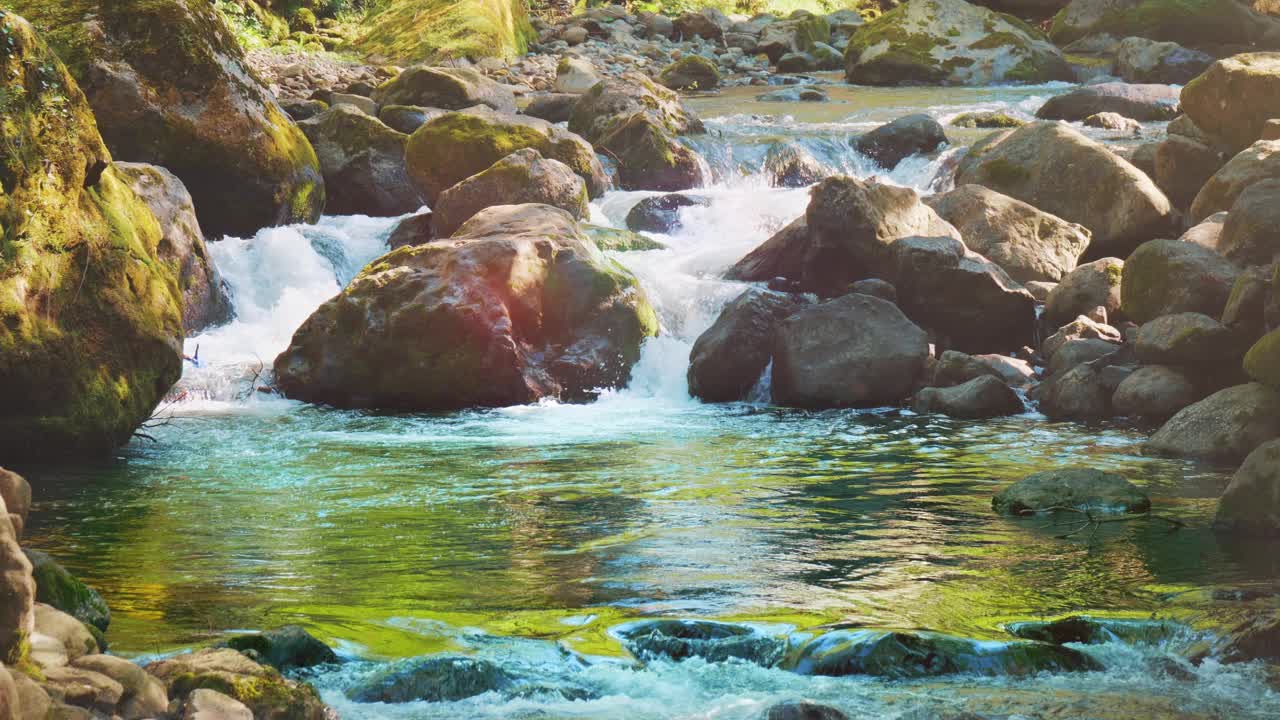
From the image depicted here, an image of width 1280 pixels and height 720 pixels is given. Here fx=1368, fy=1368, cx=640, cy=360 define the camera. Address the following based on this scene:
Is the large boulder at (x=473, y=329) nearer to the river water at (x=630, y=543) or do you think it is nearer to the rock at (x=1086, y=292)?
the river water at (x=630, y=543)

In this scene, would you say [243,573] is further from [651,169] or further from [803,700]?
[651,169]

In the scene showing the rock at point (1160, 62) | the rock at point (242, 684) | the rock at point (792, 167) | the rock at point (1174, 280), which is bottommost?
the rock at point (242, 684)

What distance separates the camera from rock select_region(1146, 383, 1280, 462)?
394 inches

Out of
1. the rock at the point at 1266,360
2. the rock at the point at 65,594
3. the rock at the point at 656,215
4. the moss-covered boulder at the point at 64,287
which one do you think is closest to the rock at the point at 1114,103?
the rock at the point at 656,215

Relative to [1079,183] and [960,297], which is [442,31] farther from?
[960,297]

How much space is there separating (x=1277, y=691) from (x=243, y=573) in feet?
15.5

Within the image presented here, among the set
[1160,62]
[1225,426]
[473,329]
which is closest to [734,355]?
[473,329]

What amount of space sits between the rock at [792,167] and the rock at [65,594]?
16.9 m

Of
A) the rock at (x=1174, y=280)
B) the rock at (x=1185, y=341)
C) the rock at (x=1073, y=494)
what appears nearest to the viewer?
the rock at (x=1073, y=494)

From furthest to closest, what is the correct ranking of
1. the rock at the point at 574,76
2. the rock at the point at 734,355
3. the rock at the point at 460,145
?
1. the rock at the point at 574,76
2. the rock at the point at 460,145
3. the rock at the point at 734,355

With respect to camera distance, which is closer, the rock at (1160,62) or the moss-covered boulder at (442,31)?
the rock at (1160,62)

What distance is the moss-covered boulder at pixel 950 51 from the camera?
30594 mm

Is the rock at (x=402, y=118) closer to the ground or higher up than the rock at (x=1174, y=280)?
higher up

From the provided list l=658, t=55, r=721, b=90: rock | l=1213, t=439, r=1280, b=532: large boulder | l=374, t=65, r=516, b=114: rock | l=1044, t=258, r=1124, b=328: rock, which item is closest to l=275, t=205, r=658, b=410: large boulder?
l=1044, t=258, r=1124, b=328: rock
